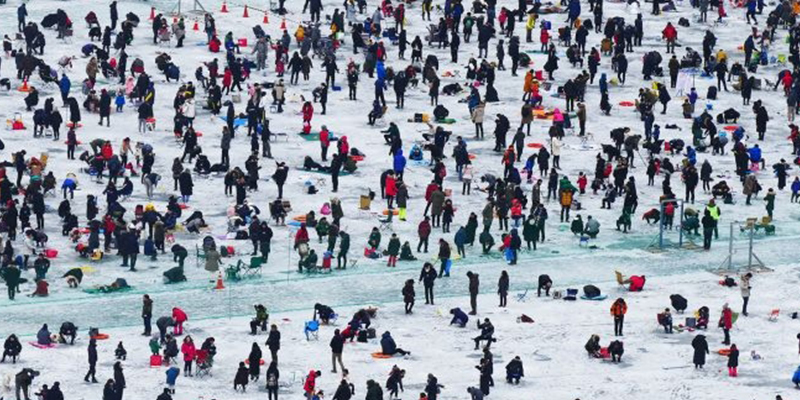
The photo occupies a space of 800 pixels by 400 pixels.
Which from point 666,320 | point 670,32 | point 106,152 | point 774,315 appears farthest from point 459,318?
point 670,32

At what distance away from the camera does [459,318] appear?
67.4 metres

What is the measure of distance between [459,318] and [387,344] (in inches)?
118

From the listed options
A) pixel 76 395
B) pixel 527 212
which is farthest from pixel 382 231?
pixel 76 395

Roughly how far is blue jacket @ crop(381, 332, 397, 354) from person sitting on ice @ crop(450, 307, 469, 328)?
2.80 metres

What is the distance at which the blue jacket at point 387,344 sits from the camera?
65000 millimetres

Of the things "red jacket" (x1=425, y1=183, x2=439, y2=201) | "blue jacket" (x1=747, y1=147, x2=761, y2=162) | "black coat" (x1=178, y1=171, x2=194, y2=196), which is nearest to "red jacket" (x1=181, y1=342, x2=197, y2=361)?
"black coat" (x1=178, y1=171, x2=194, y2=196)

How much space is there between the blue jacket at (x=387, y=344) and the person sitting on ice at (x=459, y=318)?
280cm

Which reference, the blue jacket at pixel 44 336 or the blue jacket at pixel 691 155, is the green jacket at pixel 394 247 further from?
the blue jacket at pixel 691 155

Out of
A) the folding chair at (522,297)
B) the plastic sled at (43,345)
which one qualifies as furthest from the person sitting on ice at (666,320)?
the plastic sled at (43,345)

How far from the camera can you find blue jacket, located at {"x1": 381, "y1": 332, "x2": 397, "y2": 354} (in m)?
65.0

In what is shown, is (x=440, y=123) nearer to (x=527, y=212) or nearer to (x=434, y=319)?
(x=527, y=212)

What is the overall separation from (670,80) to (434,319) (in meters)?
26.9

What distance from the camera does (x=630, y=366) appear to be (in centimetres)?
6531

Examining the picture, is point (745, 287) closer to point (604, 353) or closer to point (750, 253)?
point (750, 253)
